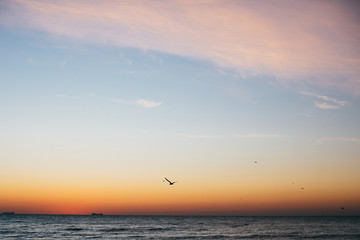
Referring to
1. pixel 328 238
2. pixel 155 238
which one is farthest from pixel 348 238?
pixel 155 238

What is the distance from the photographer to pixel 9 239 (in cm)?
5566

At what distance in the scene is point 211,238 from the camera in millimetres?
60125

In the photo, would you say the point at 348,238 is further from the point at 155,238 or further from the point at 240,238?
the point at 155,238

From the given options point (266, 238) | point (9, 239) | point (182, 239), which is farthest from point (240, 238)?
point (9, 239)

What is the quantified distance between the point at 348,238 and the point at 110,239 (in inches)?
1702

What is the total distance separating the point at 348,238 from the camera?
194ft

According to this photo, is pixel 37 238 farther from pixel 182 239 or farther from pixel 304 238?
pixel 304 238

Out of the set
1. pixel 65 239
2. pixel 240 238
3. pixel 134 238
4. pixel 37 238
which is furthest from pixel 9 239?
pixel 240 238

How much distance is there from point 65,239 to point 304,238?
43137 mm

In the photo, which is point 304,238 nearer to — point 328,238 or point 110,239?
point 328,238

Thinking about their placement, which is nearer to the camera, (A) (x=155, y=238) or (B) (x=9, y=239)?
(B) (x=9, y=239)

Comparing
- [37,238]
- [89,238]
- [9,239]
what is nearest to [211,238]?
[89,238]

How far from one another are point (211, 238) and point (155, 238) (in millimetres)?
10380

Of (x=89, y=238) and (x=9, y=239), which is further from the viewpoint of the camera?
(x=89, y=238)
